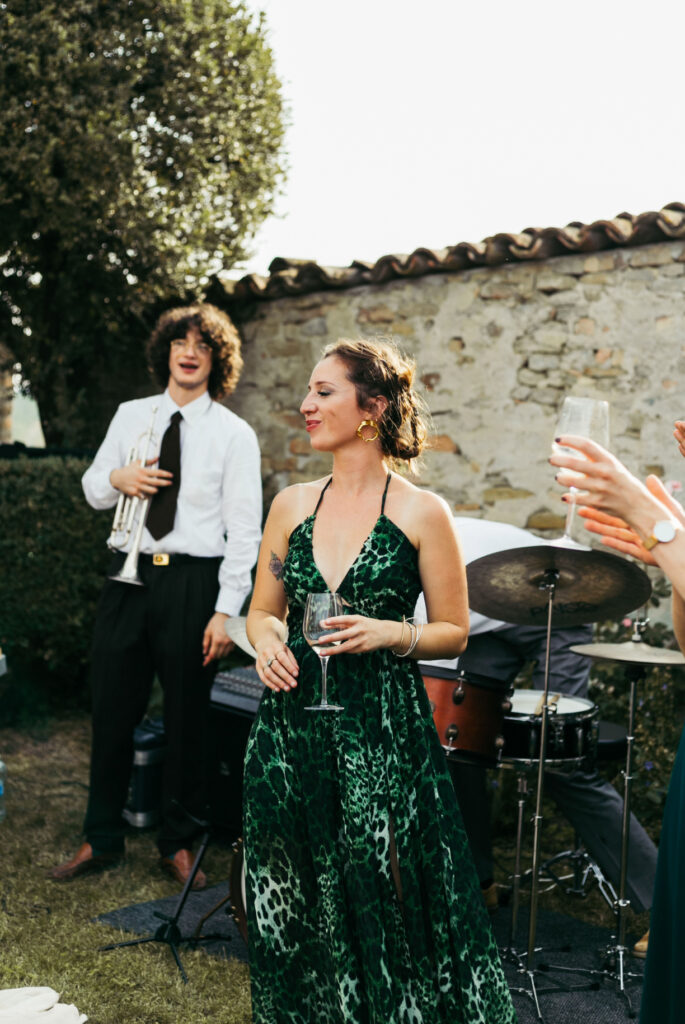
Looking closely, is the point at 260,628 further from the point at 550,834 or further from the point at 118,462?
the point at 550,834

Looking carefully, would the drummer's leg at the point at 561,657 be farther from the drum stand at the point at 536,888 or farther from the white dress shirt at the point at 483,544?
→ the drum stand at the point at 536,888

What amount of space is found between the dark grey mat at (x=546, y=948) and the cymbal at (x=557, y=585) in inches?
51.3

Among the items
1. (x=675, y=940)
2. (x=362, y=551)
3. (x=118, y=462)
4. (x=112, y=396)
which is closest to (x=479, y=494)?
(x=118, y=462)

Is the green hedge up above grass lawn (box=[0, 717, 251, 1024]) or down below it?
above

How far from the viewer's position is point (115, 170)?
6453 millimetres

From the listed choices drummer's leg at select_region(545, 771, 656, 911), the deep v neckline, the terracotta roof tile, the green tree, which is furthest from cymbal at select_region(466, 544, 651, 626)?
the green tree

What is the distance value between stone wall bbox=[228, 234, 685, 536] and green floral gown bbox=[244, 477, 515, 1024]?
373cm

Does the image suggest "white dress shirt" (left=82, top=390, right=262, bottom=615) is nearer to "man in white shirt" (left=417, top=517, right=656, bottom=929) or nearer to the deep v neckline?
"man in white shirt" (left=417, top=517, right=656, bottom=929)

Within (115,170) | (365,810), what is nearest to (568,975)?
(365,810)

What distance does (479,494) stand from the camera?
6.39m

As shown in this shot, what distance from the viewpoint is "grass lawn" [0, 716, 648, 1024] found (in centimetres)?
331

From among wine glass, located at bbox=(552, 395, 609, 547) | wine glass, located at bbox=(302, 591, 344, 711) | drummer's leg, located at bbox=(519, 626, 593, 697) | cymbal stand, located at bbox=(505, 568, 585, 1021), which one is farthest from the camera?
drummer's leg, located at bbox=(519, 626, 593, 697)

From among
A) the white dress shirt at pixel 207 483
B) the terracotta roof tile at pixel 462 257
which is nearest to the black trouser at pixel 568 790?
the white dress shirt at pixel 207 483

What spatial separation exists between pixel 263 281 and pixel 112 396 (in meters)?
1.65
